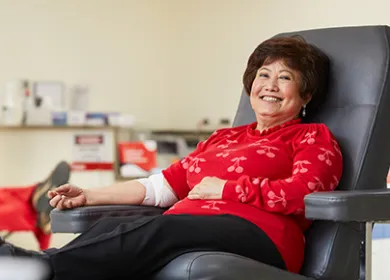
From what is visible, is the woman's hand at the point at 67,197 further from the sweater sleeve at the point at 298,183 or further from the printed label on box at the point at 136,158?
the printed label on box at the point at 136,158

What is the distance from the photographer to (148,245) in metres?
1.53

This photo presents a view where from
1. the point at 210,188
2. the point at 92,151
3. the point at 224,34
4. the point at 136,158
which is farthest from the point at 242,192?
the point at 224,34

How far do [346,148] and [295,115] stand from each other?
20 centimetres

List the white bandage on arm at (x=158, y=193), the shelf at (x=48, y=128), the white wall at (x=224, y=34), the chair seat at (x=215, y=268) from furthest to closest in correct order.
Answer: the shelf at (x=48, y=128), the white wall at (x=224, y=34), the white bandage on arm at (x=158, y=193), the chair seat at (x=215, y=268)

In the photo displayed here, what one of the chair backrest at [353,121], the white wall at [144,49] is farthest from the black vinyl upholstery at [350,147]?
the white wall at [144,49]

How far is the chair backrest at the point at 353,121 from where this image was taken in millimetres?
1773

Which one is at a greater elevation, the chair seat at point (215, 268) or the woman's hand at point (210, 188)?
the woman's hand at point (210, 188)

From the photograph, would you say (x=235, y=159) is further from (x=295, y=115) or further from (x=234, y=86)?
(x=234, y=86)

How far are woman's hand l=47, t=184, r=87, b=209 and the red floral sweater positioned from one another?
0.25 metres

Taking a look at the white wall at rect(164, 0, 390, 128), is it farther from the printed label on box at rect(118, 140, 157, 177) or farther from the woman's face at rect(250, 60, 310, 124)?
the woman's face at rect(250, 60, 310, 124)

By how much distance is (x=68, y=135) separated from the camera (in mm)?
5332

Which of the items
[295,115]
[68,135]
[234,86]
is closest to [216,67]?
[234,86]

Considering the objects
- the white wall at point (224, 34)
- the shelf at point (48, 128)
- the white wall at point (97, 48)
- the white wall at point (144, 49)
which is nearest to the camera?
the white wall at point (224, 34)

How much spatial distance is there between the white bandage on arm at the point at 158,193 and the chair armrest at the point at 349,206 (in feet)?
2.04
